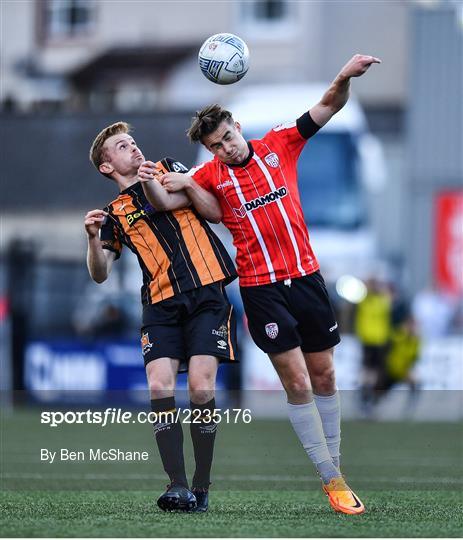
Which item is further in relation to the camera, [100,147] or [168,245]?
[100,147]

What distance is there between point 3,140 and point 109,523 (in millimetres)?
22492

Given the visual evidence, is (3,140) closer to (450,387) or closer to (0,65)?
(0,65)

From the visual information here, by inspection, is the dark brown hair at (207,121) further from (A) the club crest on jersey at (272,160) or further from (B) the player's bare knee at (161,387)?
(B) the player's bare knee at (161,387)

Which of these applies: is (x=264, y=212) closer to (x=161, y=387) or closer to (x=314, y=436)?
(x=161, y=387)

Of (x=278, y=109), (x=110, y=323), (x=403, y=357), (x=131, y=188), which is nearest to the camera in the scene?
(x=131, y=188)

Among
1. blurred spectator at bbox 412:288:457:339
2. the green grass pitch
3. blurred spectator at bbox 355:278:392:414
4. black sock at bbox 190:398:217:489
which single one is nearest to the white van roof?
blurred spectator at bbox 412:288:457:339

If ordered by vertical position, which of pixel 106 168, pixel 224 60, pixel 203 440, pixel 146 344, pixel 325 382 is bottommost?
pixel 203 440

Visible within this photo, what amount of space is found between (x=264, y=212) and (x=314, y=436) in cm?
123

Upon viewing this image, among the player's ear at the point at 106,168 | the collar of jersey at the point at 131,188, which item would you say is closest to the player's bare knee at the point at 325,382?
the collar of jersey at the point at 131,188

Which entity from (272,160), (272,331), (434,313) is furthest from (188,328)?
(434,313)

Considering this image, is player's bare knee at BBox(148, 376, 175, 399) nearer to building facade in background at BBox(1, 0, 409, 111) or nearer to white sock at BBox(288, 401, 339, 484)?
white sock at BBox(288, 401, 339, 484)

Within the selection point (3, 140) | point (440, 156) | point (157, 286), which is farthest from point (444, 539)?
point (440, 156)

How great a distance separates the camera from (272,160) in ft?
25.6

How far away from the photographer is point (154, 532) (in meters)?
6.66
